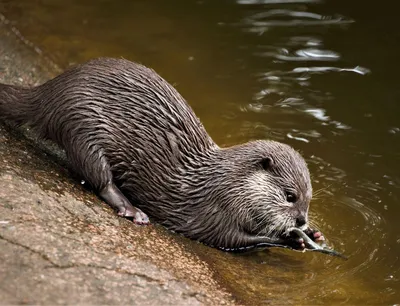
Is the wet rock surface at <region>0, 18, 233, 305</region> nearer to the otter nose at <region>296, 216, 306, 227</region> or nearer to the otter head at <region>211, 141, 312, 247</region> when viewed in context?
the otter head at <region>211, 141, 312, 247</region>

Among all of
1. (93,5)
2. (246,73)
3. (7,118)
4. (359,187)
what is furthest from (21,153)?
(93,5)

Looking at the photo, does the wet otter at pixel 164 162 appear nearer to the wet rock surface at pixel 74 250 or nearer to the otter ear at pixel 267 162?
the otter ear at pixel 267 162

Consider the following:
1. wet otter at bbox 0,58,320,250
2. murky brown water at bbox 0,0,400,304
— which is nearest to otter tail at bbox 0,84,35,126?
wet otter at bbox 0,58,320,250

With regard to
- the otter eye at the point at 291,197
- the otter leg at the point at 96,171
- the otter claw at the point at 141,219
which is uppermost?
the otter leg at the point at 96,171

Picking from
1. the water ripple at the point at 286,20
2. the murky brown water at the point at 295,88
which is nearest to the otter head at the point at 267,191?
the murky brown water at the point at 295,88

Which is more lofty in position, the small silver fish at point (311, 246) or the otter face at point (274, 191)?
the otter face at point (274, 191)

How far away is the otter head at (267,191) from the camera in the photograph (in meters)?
4.07

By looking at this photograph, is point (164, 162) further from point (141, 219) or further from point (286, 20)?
point (286, 20)

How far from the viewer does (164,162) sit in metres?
4.11

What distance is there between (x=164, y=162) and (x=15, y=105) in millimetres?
972

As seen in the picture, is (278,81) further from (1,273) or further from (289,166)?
(1,273)

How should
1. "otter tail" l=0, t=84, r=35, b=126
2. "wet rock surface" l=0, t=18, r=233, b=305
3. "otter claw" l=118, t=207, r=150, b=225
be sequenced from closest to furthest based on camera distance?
"wet rock surface" l=0, t=18, r=233, b=305
"otter claw" l=118, t=207, r=150, b=225
"otter tail" l=0, t=84, r=35, b=126

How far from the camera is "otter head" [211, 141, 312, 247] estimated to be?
4066 mm

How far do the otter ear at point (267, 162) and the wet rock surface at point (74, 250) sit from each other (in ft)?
2.01
